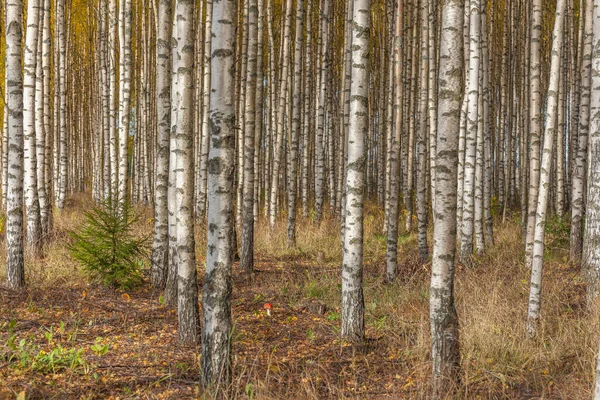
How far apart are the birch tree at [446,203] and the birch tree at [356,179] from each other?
3.81 ft

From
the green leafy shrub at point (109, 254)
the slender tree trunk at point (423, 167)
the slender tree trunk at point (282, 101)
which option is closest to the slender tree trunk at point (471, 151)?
the slender tree trunk at point (423, 167)

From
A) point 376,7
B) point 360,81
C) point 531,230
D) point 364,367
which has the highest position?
point 376,7

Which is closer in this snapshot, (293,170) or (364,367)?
(364,367)

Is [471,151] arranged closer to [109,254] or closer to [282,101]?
[282,101]

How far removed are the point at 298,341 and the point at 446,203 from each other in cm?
205

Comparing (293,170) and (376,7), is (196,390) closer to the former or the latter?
(293,170)

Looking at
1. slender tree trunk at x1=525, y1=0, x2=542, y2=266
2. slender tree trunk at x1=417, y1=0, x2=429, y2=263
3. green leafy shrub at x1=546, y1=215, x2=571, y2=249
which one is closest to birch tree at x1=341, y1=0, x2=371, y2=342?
slender tree trunk at x1=525, y1=0, x2=542, y2=266

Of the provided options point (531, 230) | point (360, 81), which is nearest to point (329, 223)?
point (531, 230)

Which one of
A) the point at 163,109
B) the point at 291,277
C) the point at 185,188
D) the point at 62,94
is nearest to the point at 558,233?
the point at 291,277

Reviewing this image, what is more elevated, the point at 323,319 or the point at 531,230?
the point at 531,230

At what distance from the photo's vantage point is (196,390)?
12.7 feet

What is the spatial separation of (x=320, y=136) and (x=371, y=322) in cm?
658

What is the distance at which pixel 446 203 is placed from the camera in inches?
147

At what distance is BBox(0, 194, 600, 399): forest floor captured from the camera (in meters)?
3.85
